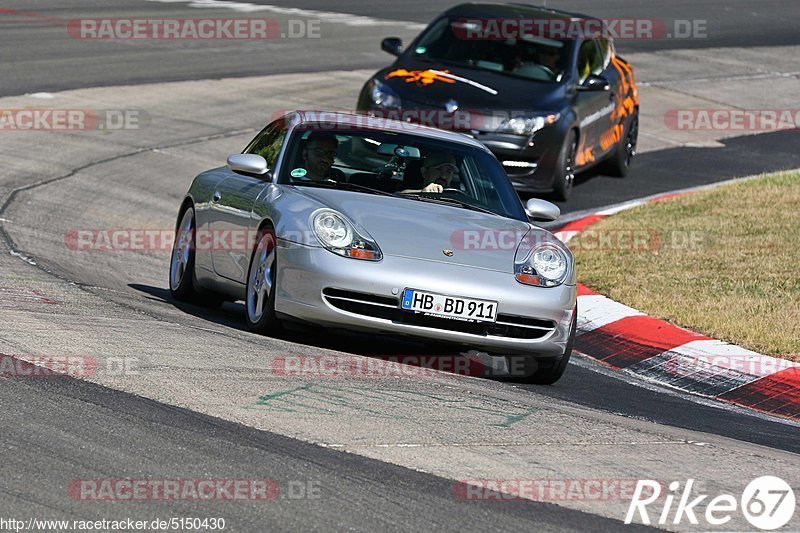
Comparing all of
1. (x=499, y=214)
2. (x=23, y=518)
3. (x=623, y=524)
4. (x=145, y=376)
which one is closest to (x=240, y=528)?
(x=23, y=518)

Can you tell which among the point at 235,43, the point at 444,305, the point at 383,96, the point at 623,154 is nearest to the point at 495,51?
the point at 383,96

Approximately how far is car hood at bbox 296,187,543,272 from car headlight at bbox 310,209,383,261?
53mm

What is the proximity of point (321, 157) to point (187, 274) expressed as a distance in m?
1.40

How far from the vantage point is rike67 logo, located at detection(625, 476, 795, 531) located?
533 cm

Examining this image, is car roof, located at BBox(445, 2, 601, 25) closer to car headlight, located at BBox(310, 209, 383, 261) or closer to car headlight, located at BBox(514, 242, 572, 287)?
car headlight, located at BBox(514, 242, 572, 287)

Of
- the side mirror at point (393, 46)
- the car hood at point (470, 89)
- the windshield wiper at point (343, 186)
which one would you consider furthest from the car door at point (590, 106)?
the windshield wiper at point (343, 186)

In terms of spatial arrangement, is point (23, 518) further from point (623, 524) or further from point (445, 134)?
point (445, 134)

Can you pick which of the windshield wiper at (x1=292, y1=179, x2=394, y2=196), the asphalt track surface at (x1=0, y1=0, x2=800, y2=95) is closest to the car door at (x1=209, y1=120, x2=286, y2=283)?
the windshield wiper at (x1=292, y1=179, x2=394, y2=196)

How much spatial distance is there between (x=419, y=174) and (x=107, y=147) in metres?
7.44

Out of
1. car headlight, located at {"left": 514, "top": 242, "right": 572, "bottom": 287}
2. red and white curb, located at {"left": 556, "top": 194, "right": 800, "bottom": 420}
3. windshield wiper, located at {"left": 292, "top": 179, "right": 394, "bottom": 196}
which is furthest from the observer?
windshield wiper, located at {"left": 292, "top": 179, "right": 394, "bottom": 196}

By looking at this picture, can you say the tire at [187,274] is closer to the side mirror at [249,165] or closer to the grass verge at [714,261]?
the side mirror at [249,165]

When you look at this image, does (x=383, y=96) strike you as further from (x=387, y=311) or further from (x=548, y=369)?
(x=387, y=311)

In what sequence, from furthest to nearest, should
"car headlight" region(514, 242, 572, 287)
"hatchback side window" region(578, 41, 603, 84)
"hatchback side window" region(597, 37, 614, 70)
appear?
"hatchback side window" region(597, 37, 614, 70)
"hatchback side window" region(578, 41, 603, 84)
"car headlight" region(514, 242, 572, 287)

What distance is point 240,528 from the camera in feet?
15.8
